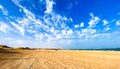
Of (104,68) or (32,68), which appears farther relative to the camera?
(104,68)

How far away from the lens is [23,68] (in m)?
8.80

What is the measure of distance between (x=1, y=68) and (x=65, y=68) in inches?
187

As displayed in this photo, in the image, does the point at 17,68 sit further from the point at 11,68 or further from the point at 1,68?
the point at 1,68

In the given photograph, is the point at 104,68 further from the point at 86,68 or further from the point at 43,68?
the point at 43,68

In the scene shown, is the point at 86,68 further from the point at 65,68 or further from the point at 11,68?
the point at 11,68

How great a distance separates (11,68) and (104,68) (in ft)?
23.7

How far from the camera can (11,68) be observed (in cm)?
875

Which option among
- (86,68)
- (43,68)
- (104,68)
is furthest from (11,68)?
(104,68)

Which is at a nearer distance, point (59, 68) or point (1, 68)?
point (1, 68)

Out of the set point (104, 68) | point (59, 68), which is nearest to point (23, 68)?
point (59, 68)

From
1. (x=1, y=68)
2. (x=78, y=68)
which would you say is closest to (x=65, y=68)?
(x=78, y=68)

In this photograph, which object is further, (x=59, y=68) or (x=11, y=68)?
(x=59, y=68)

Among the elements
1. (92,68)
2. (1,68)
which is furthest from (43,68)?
(92,68)

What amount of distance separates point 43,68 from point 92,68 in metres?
3.87
